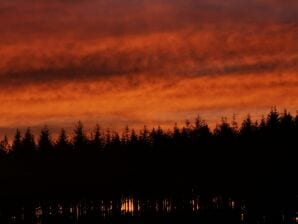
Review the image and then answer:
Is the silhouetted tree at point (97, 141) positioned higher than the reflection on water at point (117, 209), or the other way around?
the silhouetted tree at point (97, 141)

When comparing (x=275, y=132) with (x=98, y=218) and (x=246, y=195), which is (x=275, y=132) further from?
(x=98, y=218)

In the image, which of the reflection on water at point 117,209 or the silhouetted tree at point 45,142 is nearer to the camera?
the reflection on water at point 117,209

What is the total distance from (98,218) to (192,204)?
13616 millimetres

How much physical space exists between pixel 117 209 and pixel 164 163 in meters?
9.69

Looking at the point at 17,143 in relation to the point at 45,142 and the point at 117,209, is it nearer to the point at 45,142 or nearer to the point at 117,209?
the point at 45,142

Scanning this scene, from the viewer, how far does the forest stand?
98188mm

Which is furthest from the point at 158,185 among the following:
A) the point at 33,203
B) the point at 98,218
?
the point at 33,203

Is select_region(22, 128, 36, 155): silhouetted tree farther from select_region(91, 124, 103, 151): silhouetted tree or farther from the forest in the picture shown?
select_region(91, 124, 103, 151): silhouetted tree

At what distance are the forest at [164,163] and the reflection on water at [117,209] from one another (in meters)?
1.37

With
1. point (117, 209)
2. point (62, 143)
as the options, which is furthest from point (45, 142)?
point (117, 209)

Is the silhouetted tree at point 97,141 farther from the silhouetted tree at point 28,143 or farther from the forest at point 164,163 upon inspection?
the silhouetted tree at point 28,143

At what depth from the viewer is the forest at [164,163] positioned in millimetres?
98188

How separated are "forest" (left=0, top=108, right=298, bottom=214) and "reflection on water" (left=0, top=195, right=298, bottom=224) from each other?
137 cm

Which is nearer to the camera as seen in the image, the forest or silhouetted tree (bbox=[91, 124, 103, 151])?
the forest
